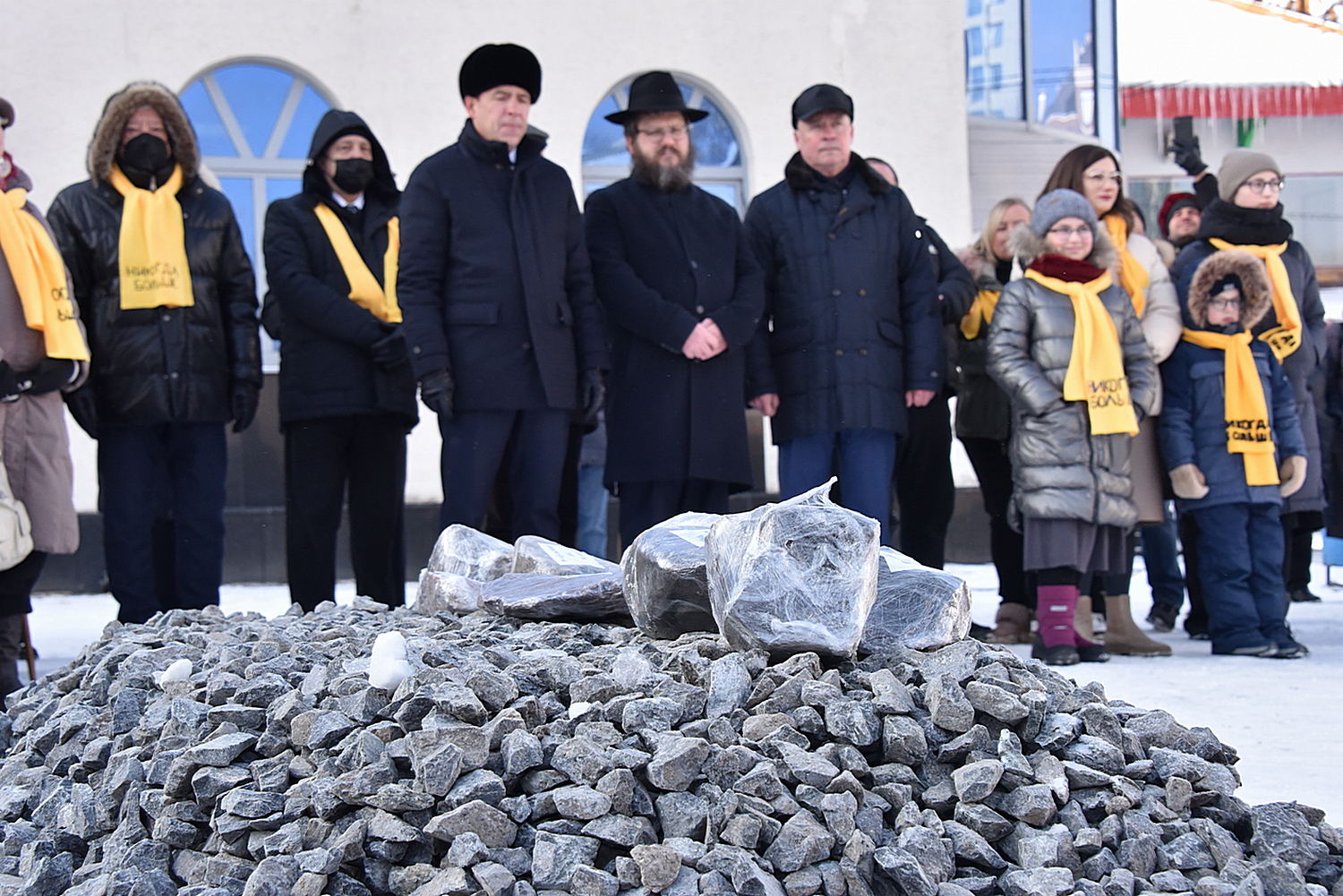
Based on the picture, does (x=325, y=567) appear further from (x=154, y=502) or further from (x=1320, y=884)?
(x=1320, y=884)

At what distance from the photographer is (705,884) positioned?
1769 mm

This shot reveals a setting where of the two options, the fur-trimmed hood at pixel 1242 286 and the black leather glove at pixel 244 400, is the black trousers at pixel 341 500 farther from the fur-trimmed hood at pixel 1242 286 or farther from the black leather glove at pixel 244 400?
the fur-trimmed hood at pixel 1242 286

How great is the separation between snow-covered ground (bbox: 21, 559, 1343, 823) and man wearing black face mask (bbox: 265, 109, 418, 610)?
108cm

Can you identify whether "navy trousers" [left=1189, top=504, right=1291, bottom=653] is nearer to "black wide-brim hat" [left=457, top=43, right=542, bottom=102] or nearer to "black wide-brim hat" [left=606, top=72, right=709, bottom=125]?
"black wide-brim hat" [left=606, top=72, right=709, bottom=125]

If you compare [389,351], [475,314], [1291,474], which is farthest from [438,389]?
[1291,474]

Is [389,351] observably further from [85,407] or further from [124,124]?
[124,124]

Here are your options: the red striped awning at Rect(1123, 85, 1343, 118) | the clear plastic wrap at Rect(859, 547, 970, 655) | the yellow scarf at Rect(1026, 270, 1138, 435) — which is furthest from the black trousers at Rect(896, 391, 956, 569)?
the red striped awning at Rect(1123, 85, 1343, 118)

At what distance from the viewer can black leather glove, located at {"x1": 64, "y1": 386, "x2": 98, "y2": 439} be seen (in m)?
4.18

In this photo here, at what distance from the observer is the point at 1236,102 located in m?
12.1

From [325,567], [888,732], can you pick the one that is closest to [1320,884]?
[888,732]

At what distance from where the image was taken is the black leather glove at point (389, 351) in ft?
14.0

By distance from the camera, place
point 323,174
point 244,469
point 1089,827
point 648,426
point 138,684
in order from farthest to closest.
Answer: point 244,469, point 323,174, point 648,426, point 138,684, point 1089,827

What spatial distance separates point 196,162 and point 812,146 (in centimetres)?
202

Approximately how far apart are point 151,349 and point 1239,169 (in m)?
Answer: 3.84
